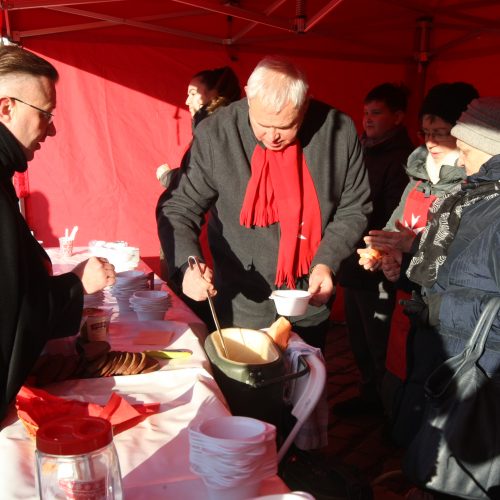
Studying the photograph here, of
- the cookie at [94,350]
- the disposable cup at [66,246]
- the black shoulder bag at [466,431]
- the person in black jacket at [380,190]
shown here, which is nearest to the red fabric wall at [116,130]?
the disposable cup at [66,246]

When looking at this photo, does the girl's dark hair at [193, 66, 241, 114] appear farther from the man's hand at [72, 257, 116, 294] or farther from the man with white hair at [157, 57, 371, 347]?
the man's hand at [72, 257, 116, 294]

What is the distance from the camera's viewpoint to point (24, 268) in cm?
137

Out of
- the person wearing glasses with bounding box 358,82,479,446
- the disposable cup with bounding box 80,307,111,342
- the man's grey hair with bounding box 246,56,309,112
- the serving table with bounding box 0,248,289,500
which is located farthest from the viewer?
the person wearing glasses with bounding box 358,82,479,446

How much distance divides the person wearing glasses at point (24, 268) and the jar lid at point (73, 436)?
50 cm

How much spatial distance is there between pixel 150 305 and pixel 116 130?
262 cm

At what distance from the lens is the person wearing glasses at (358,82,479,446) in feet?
7.22

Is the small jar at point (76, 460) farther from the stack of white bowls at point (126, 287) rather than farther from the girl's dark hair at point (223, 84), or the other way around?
the girl's dark hair at point (223, 84)

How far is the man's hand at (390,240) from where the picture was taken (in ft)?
8.27

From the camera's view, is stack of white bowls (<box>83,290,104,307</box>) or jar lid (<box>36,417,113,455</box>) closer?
jar lid (<box>36,417,113,455</box>)

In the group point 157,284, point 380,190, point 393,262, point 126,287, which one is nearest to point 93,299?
point 126,287

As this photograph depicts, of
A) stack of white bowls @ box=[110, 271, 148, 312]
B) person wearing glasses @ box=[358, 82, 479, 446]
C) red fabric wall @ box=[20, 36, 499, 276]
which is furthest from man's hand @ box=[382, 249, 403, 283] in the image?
red fabric wall @ box=[20, 36, 499, 276]

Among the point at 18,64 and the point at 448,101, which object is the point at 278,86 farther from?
the point at 448,101

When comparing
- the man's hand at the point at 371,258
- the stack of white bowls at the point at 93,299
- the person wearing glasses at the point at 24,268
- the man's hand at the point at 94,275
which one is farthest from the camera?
the man's hand at the point at 371,258

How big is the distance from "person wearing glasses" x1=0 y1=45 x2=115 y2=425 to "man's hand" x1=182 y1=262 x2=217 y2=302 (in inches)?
12.4
